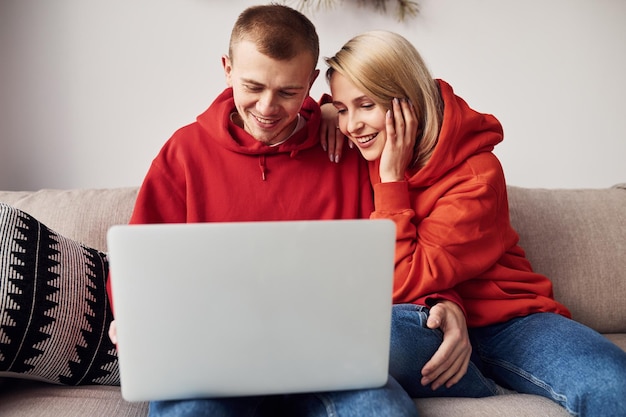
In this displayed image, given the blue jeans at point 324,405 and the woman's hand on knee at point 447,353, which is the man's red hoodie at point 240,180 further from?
the blue jeans at point 324,405

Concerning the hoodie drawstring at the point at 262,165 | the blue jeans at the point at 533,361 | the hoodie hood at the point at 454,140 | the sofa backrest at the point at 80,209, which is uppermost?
the hoodie hood at the point at 454,140

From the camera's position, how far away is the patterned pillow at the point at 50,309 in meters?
1.14

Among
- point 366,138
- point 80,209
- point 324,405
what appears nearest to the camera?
point 324,405

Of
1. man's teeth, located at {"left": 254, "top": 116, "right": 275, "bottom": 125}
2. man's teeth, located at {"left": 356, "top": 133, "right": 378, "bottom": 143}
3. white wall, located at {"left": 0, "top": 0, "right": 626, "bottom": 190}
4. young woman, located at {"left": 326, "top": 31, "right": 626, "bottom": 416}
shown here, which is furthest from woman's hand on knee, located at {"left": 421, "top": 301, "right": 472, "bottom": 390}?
white wall, located at {"left": 0, "top": 0, "right": 626, "bottom": 190}

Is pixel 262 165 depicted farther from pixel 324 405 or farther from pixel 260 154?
pixel 324 405

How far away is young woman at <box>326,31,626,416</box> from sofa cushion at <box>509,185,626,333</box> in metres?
0.30

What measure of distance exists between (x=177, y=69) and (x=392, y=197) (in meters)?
0.98

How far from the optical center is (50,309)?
3.88 ft

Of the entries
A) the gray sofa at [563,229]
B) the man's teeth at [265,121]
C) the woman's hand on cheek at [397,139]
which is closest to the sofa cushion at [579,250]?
the gray sofa at [563,229]

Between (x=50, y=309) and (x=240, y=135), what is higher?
(x=240, y=135)

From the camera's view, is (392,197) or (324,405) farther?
(392,197)

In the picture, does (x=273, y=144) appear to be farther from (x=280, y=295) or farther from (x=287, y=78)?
(x=280, y=295)

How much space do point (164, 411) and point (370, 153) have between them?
0.73 metres

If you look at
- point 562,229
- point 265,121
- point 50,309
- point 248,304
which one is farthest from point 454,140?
point 50,309
